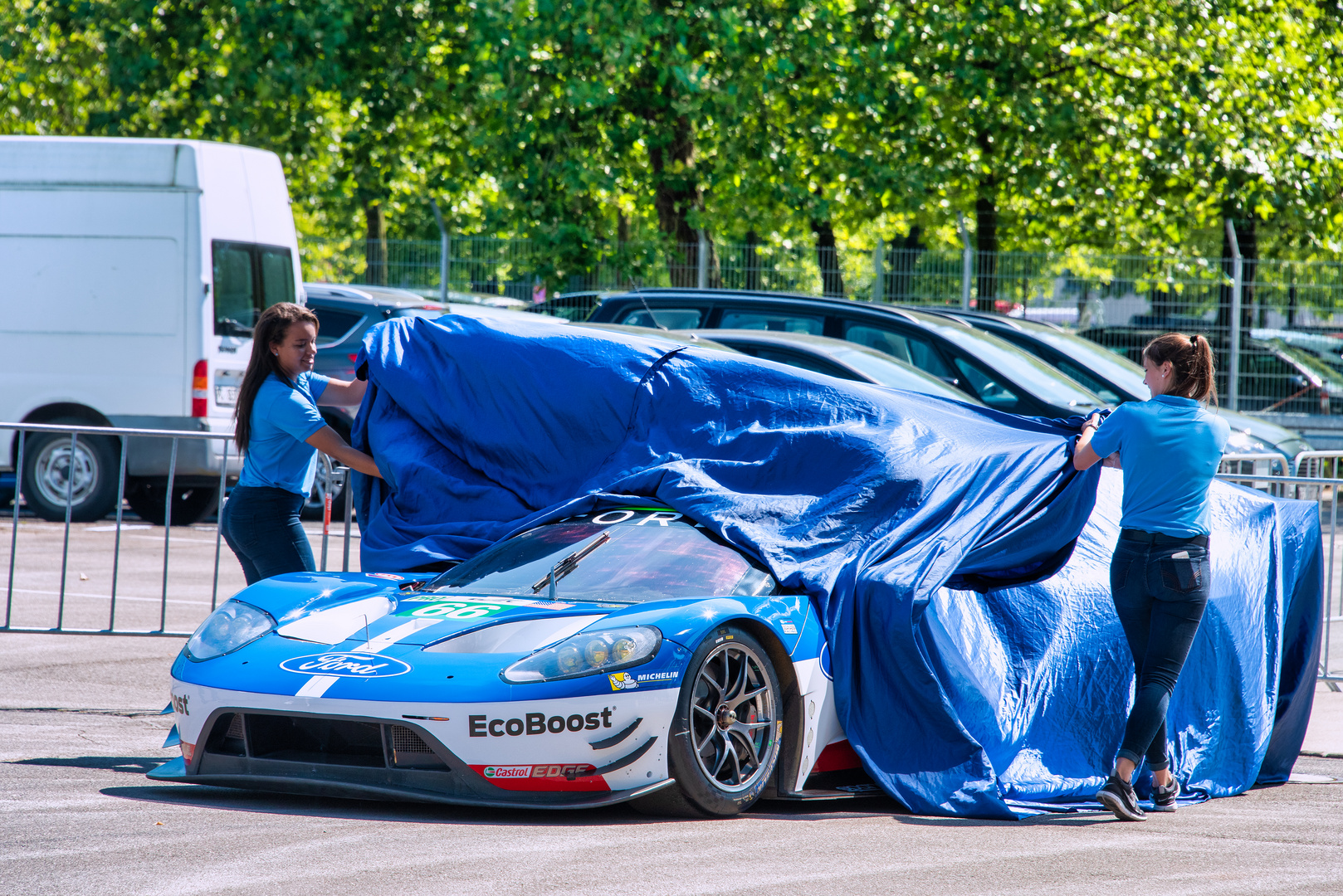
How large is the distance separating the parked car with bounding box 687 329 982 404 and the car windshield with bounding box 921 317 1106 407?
61cm

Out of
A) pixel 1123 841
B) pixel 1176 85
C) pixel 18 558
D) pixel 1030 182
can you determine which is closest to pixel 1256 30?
pixel 1176 85

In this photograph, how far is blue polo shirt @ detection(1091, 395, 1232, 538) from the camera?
18.2 feet

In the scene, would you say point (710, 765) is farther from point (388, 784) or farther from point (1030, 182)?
point (1030, 182)

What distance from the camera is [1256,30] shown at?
795 inches

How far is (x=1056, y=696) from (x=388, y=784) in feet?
7.70

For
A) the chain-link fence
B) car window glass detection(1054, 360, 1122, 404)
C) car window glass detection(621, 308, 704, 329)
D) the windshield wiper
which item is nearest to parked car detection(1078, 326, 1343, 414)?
the chain-link fence

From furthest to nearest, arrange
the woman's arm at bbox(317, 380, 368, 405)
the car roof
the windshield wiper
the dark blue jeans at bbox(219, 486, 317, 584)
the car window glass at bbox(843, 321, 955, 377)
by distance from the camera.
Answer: the car roof, the car window glass at bbox(843, 321, 955, 377), the woman's arm at bbox(317, 380, 368, 405), the dark blue jeans at bbox(219, 486, 317, 584), the windshield wiper

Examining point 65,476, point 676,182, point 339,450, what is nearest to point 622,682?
point 339,450

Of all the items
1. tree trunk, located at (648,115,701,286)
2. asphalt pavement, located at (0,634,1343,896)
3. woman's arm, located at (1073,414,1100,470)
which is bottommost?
asphalt pavement, located at (0,634,1343,896)

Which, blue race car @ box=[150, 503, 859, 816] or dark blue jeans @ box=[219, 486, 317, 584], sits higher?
dark blue jeans @ box=[219, 486, 317, 584]

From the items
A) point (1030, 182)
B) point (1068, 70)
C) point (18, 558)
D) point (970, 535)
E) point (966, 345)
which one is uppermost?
point (1068, 70)

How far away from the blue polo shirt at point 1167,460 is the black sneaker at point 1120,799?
2.82ft

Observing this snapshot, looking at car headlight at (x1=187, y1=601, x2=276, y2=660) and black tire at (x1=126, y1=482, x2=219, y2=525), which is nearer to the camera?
car headlight at (x1=187, y1=601, x2=276, y2=660)

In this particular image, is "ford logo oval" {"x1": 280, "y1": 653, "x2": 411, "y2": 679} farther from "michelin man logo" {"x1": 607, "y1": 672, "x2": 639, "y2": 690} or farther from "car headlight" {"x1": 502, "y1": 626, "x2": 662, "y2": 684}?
"michelin man logo" {"x1": 607, "y1": 672, "x2": 639, "y2": 690}
